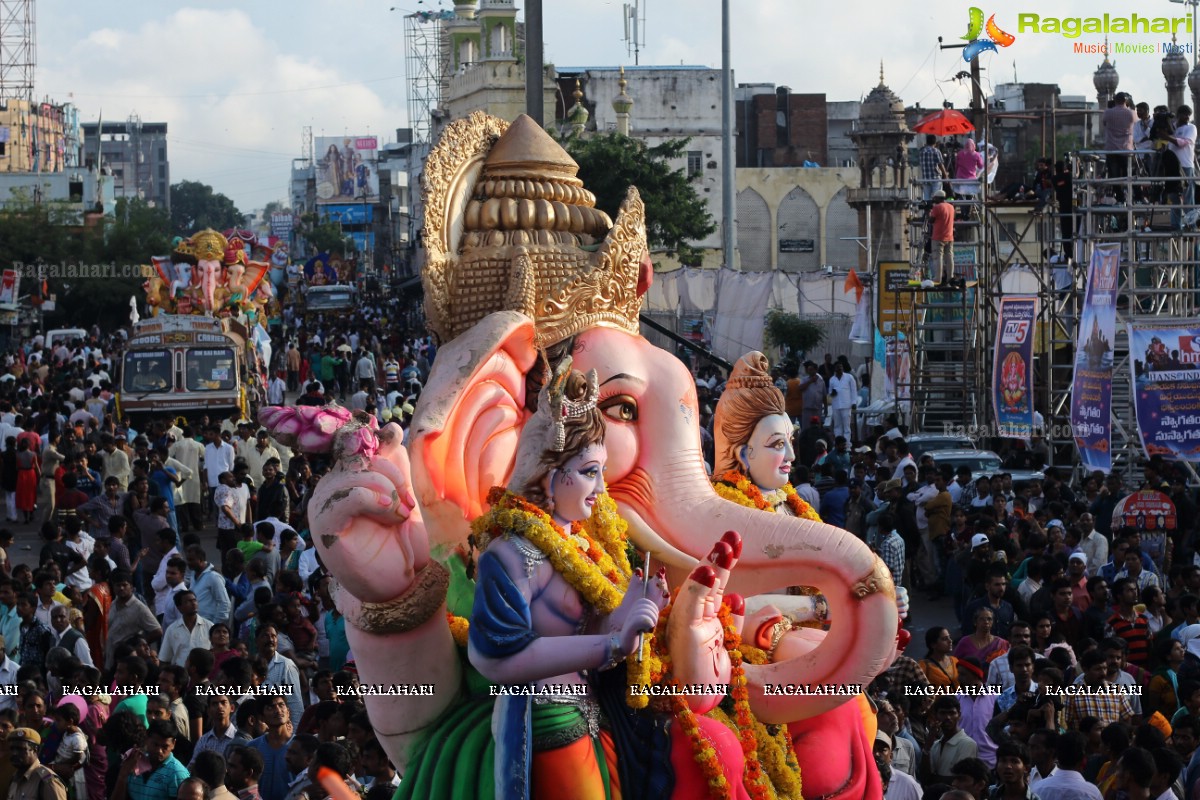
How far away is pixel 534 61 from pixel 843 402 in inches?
567

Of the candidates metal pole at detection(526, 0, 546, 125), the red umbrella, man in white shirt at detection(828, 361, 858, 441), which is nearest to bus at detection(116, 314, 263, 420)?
man in white shirt at detection(828, 361, 858, 441)

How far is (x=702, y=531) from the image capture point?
682 centimetres

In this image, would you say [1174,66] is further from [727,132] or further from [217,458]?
[217,458]

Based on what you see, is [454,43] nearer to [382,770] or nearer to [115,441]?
[115,441]

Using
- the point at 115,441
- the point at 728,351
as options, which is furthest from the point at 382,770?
the point at 728,351

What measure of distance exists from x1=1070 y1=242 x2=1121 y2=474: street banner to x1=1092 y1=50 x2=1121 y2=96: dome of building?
13.8 m

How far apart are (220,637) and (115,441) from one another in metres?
8.66

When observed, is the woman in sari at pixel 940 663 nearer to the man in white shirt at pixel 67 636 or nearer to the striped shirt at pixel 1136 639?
the striped shirt at pixel 1136 639

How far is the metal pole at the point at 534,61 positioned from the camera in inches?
372

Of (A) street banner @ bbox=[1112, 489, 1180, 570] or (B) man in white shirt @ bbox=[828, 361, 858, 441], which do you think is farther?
(B) man in white shirt @ bbox=[828, 361, 858, 441]

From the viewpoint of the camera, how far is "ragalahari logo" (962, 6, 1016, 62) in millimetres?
→ 22047

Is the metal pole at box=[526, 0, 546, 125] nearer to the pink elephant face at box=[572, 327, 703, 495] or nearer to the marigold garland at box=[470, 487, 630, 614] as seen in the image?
the pink elephant face at box=[572, 327, 703, 495]

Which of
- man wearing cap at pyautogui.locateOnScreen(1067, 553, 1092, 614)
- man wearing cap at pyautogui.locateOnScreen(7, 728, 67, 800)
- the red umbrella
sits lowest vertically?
man wearing cap at pyautogui.locateOnScreen(7, 728, 67, 800)

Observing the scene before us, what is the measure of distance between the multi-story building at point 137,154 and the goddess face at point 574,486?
418 ft
